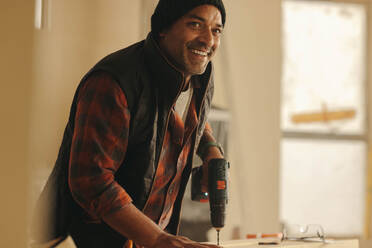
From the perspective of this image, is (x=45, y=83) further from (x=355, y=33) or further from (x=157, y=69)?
Result: (x=355, y=33)

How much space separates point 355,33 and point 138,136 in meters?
2.94

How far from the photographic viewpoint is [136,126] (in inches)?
33.4

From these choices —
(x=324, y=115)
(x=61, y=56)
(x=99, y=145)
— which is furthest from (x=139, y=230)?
(x=324, y=115)

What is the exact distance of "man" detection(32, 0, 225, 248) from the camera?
2.59 ft

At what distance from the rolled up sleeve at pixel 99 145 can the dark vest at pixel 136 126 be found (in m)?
0.02

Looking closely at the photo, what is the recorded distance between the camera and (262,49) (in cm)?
252

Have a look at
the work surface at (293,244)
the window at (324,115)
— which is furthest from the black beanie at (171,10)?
the window at (324,115)

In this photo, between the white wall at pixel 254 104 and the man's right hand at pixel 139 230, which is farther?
the white wall at pixel 254 104

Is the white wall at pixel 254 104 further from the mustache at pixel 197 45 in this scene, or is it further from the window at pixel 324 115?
the mustache at pixel 197 45

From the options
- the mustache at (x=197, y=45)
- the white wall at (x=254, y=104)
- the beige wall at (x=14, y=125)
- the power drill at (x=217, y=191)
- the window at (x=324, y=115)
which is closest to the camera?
the beige wall at (x=14, y=125)

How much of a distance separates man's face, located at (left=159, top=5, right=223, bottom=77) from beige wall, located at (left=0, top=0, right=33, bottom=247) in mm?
343

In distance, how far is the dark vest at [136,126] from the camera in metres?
0.84

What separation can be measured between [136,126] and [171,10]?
21 cm

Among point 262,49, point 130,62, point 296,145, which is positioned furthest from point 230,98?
point 130,62
